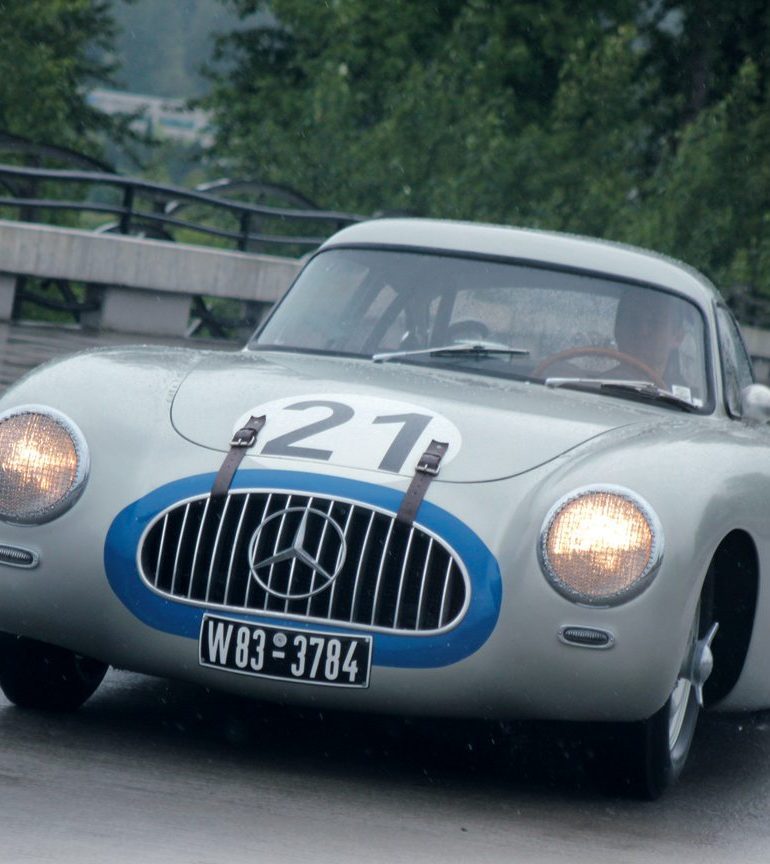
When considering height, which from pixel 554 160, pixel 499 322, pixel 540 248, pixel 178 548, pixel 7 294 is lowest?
pixel 7 294

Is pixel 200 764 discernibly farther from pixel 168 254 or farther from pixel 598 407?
pixel 168 254

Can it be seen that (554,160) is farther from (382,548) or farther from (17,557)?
A: (382,548)

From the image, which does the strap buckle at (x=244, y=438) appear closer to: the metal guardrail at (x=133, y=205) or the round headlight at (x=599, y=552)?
the round headlight at (x=599, y=552)

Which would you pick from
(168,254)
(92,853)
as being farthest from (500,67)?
(92,853)

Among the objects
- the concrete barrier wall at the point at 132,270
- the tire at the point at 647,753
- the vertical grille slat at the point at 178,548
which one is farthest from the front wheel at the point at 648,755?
the concrete barrier wall at the point at 132,270

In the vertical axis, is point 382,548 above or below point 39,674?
above

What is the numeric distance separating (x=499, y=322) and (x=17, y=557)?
1928 mm

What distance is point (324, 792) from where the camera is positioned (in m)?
4.61

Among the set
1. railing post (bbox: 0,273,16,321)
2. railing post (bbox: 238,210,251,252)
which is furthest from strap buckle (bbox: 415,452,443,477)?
railing post (bbox: 238,210,251,252)

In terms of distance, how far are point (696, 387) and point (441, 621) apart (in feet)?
6.05

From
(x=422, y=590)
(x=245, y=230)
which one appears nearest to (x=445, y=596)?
(x=422, y=590)

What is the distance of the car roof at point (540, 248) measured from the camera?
6453 millimetres

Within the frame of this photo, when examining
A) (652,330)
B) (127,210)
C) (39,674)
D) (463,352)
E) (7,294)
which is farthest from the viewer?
(127,210)

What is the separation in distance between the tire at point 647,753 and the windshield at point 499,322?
124cm
